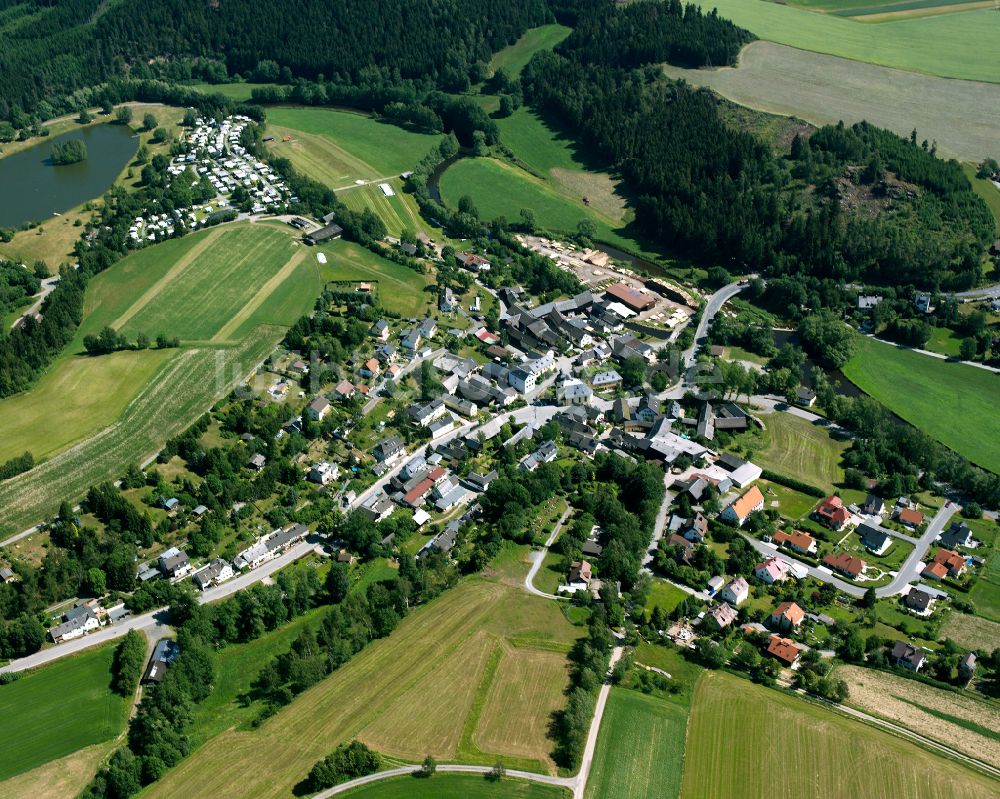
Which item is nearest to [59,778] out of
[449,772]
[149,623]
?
[149,623]

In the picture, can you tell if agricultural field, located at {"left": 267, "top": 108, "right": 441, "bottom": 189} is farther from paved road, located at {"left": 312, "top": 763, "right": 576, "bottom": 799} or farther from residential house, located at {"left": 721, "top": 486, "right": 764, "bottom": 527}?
paved road, located at {"left": 312, "top": 763, "right": 576, "bottom": 799}

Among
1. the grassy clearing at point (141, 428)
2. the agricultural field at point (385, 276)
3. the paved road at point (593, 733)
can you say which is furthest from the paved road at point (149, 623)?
the agricultural field at point (385, 276)

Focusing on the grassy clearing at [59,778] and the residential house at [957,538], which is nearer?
the grassy clearing at [59,778]

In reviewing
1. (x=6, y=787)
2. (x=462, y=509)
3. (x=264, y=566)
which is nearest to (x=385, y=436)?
(x=462, y=509)

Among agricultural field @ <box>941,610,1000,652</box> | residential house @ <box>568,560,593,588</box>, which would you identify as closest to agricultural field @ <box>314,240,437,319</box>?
residential house @ <box>568,560,593,588</box>

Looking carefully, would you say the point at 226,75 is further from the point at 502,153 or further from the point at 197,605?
the point at 197,605

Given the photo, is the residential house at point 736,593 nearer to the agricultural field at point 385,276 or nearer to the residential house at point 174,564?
the residential house at point 174,564
